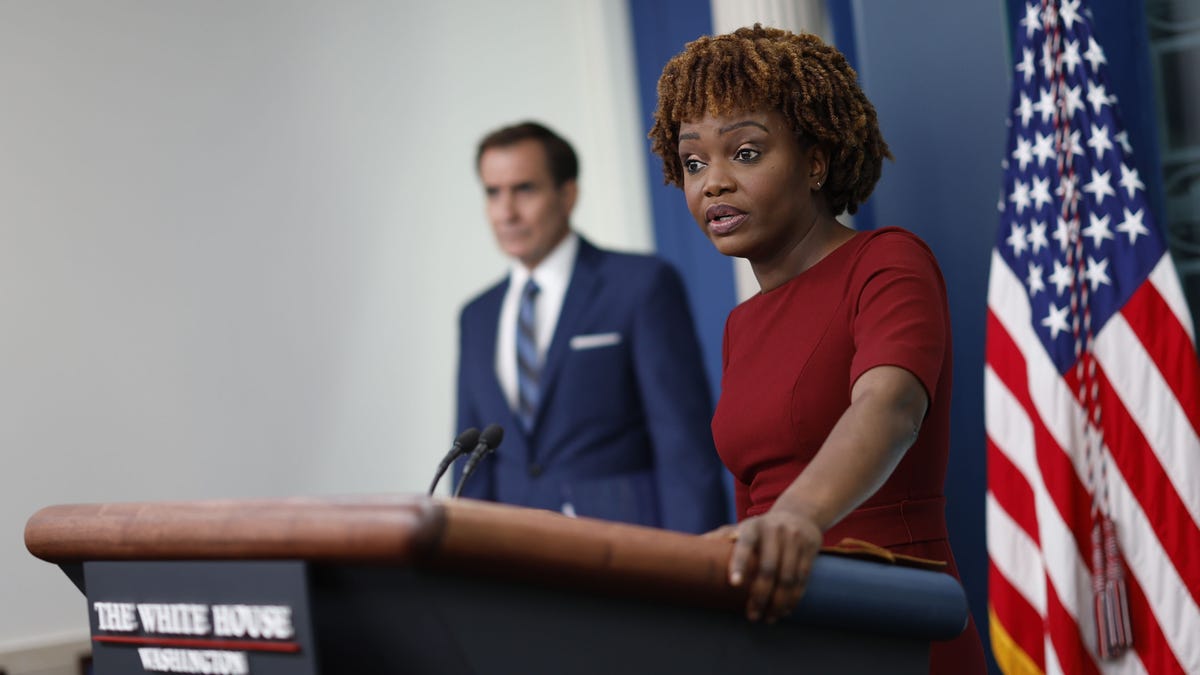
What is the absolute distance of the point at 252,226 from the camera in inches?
198

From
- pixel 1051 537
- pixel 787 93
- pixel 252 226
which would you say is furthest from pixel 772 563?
pixel 252 226

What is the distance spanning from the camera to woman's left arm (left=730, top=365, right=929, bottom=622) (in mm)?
1098

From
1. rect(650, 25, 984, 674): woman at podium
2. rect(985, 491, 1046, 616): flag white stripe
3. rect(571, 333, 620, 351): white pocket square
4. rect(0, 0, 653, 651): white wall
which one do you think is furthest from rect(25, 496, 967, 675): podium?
rect(0, 0, 653, 651): white wall

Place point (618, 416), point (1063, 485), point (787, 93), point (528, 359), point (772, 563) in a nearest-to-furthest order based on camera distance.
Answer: point (772, 563) < point (787, 93) < point (1063, 485) < point (618, 416) < point (528, 359)

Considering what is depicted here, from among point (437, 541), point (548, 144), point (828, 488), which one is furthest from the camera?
point (548, 144)

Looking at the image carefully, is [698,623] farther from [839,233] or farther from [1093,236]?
[1093,236]

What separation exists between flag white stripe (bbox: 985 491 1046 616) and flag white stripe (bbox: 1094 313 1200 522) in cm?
36

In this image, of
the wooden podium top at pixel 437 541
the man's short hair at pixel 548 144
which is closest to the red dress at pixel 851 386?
the wooden podium top at pixel 437 541

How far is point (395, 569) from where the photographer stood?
1.00m

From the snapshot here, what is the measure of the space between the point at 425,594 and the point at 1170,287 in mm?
2346

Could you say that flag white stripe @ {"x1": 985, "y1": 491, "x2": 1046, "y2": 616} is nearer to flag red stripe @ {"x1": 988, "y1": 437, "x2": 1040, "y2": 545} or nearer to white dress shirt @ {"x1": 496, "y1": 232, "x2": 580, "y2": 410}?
flag red stripe @ {"x1": 988, "y1": 437, "x2": 1040, "y2": 545}

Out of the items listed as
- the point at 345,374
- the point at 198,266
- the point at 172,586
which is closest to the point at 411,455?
the point at 345,374

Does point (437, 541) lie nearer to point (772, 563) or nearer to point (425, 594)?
point (425, 594)

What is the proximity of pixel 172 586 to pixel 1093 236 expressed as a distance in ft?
7.86
